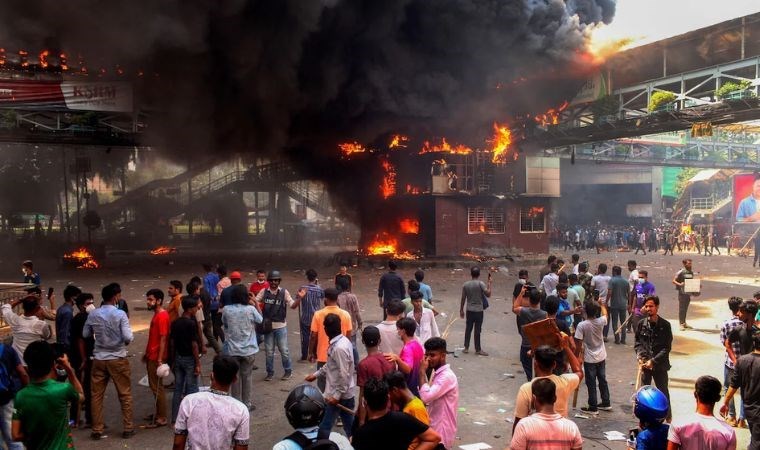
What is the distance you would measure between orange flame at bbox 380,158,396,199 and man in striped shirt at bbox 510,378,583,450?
71.3ft

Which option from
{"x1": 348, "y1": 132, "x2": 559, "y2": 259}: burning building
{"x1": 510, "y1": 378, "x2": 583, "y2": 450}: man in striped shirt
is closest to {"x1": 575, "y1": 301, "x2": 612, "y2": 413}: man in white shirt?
{"x1": 510, "y1": 378, "x2": 583, "y2": 450}: man in striped shirt

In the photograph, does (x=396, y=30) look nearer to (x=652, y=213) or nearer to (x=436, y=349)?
(x=436, y=349)

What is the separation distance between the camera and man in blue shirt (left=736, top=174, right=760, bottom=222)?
3241 centimetres

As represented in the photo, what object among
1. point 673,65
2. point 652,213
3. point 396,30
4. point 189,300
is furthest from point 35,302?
point 652,213

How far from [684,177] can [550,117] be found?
25.9 meters

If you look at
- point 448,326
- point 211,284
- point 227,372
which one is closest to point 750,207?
point 448,326

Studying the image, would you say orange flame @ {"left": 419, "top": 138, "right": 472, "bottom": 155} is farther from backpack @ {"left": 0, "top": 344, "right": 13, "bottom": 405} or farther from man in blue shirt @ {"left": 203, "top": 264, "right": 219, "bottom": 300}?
backpack @ {"left": 0, "top": 344, "right": 13, "bottom": 405}

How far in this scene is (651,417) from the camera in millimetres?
3102

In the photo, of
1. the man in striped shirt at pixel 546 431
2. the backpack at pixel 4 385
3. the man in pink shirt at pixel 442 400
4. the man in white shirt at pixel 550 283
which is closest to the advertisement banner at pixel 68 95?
the backpack at pixel 4 385

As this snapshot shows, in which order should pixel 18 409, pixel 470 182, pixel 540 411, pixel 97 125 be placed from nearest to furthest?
pixel 540 411 → pixel 18 409 → pixel 97 125 → pixel 470 182

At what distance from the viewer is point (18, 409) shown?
Answer: 11.3ft

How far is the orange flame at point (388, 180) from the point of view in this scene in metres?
24.8

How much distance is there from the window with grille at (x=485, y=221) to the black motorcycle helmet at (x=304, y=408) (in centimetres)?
2135

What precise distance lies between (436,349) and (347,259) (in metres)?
19.3
